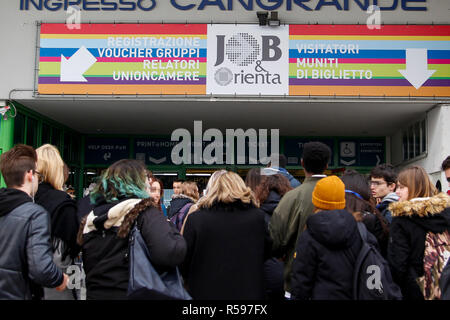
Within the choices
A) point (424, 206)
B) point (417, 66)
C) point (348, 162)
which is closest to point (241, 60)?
point (417, 66)

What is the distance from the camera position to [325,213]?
251 cm

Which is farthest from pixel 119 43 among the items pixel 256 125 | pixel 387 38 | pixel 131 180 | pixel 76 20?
pixel 131 180

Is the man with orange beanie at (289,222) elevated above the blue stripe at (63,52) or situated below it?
below

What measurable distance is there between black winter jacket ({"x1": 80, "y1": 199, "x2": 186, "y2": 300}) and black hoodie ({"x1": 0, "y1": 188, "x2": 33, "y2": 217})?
15.6 inches

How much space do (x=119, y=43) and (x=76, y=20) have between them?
0.95 meters

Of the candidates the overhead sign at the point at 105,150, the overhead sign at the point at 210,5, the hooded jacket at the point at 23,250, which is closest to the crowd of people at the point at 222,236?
the hooded jacket at the point at 23,250

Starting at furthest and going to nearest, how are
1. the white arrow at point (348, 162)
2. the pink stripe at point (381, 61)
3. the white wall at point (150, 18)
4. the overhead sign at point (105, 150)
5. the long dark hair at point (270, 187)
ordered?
the overhead sign at point (105, 150)
the white arrow at point (348, 162)
the white wall at point (150, 18)
the pink stripe at point (381, 61)
the long dark hair at point (270, 187)

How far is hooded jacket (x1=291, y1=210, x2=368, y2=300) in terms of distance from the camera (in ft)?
8.03

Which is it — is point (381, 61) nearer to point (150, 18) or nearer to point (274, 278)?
point (150, 18)

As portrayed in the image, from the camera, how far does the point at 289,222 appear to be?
304cm

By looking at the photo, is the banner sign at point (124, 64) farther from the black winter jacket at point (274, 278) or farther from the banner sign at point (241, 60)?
the black winter jacket at point (274, 278)

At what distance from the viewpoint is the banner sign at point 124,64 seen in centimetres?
775

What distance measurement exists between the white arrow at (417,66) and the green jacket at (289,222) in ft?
18.4


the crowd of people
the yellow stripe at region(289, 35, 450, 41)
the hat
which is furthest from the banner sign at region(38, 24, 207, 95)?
the hat
